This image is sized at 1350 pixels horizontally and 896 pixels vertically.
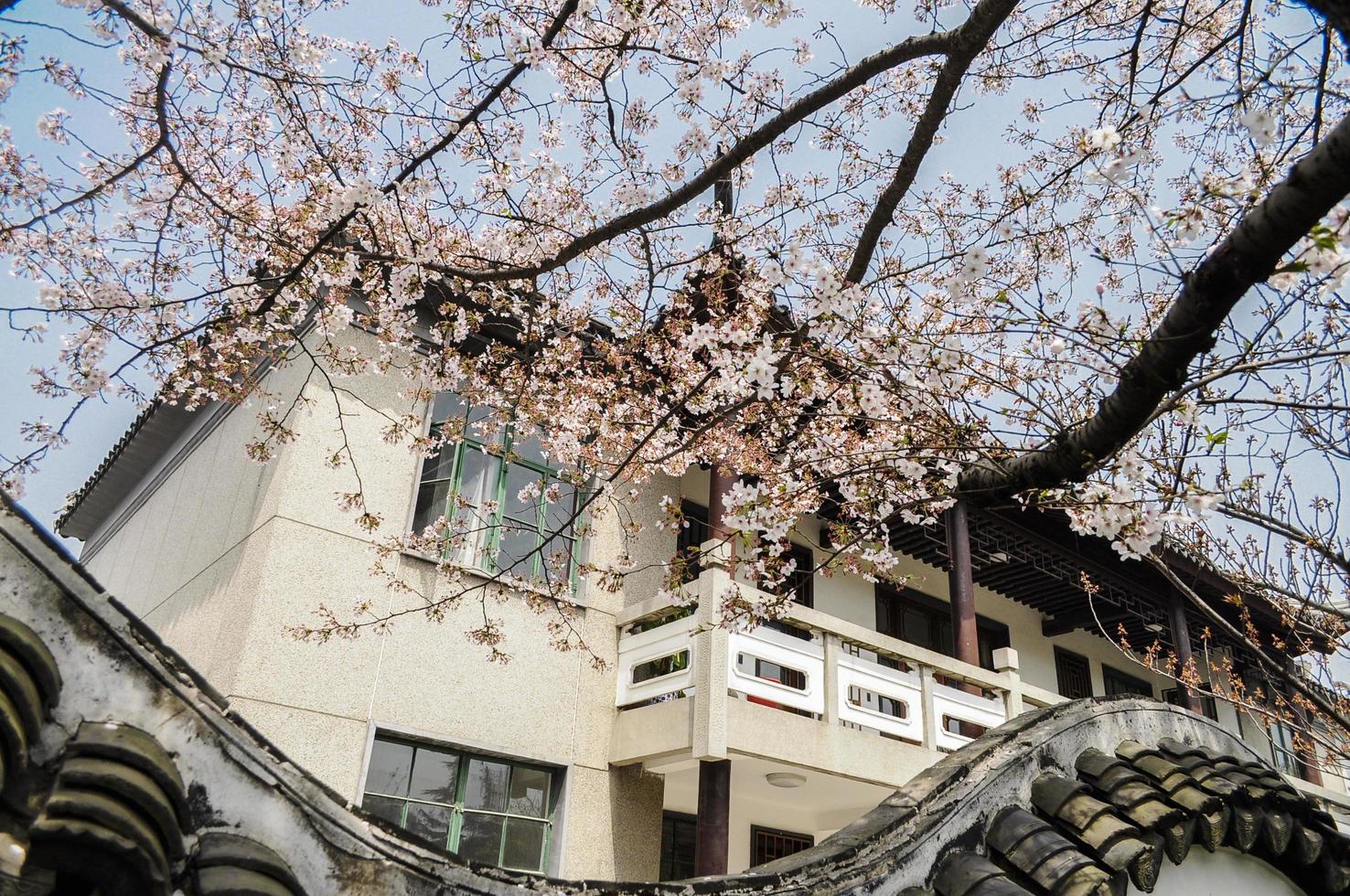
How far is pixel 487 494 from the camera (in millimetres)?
9141

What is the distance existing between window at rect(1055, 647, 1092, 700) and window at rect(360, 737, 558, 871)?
383 inches

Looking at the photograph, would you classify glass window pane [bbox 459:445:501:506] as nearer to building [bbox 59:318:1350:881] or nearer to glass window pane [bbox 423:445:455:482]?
building [bbox 59:318:1350:881]

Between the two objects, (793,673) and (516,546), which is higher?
(516,546)

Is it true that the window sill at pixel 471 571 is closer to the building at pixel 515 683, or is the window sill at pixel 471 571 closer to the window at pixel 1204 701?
the building at pixel 515 683

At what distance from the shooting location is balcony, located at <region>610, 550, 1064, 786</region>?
8102 mm

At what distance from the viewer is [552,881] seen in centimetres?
181

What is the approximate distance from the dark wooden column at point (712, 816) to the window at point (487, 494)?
2.29 metres

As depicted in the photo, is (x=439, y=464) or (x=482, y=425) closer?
(x=482, y=425)

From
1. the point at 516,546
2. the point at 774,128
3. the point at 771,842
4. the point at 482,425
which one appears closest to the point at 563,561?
the point at 516,546

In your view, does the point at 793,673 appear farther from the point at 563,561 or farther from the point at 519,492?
the point at 519,492

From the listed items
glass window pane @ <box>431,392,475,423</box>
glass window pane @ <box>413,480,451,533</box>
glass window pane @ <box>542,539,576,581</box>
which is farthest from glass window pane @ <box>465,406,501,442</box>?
glass window pane @ <box>542,539,576,581</box>

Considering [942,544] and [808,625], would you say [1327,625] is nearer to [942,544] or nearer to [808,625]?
[808,625]

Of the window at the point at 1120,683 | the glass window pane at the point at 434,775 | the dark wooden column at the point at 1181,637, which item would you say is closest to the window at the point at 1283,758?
the window at the point at 1120,683

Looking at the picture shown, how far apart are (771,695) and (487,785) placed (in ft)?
8.65
